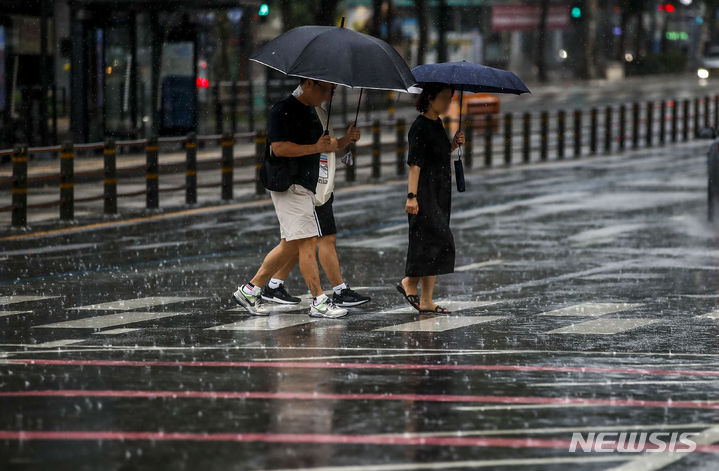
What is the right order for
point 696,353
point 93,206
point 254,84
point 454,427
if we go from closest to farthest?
point 454,427, point 696,353, point 93,206, point 254,84

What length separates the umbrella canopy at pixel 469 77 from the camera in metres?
11.5

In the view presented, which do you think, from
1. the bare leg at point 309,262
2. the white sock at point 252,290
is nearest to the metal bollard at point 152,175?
the white sock at point 252,290

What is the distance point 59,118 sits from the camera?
32.1m

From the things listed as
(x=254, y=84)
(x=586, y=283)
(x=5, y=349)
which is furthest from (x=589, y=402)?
(x=254, y=84)

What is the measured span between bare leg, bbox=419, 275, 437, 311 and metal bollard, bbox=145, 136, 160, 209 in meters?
10.2

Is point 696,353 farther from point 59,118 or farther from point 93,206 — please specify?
point 59,118

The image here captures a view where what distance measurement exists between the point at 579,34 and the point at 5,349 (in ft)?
241

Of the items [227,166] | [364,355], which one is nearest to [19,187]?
[227,166]

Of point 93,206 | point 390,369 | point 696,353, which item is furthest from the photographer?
point 93,206

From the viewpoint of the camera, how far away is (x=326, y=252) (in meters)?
12.1

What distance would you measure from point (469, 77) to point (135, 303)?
129 inches

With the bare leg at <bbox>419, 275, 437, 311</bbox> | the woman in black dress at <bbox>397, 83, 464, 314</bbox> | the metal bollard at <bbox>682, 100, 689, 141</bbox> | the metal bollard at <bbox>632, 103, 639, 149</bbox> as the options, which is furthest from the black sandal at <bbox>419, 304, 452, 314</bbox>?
the metal bollard at <bbox>682, 100, 689, 141</bbox>

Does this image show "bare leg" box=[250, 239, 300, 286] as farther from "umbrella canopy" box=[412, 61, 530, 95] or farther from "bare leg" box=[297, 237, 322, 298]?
"umbrella canopy" box=[412, 61, 530, 95]

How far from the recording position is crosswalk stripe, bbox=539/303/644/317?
1205cm
